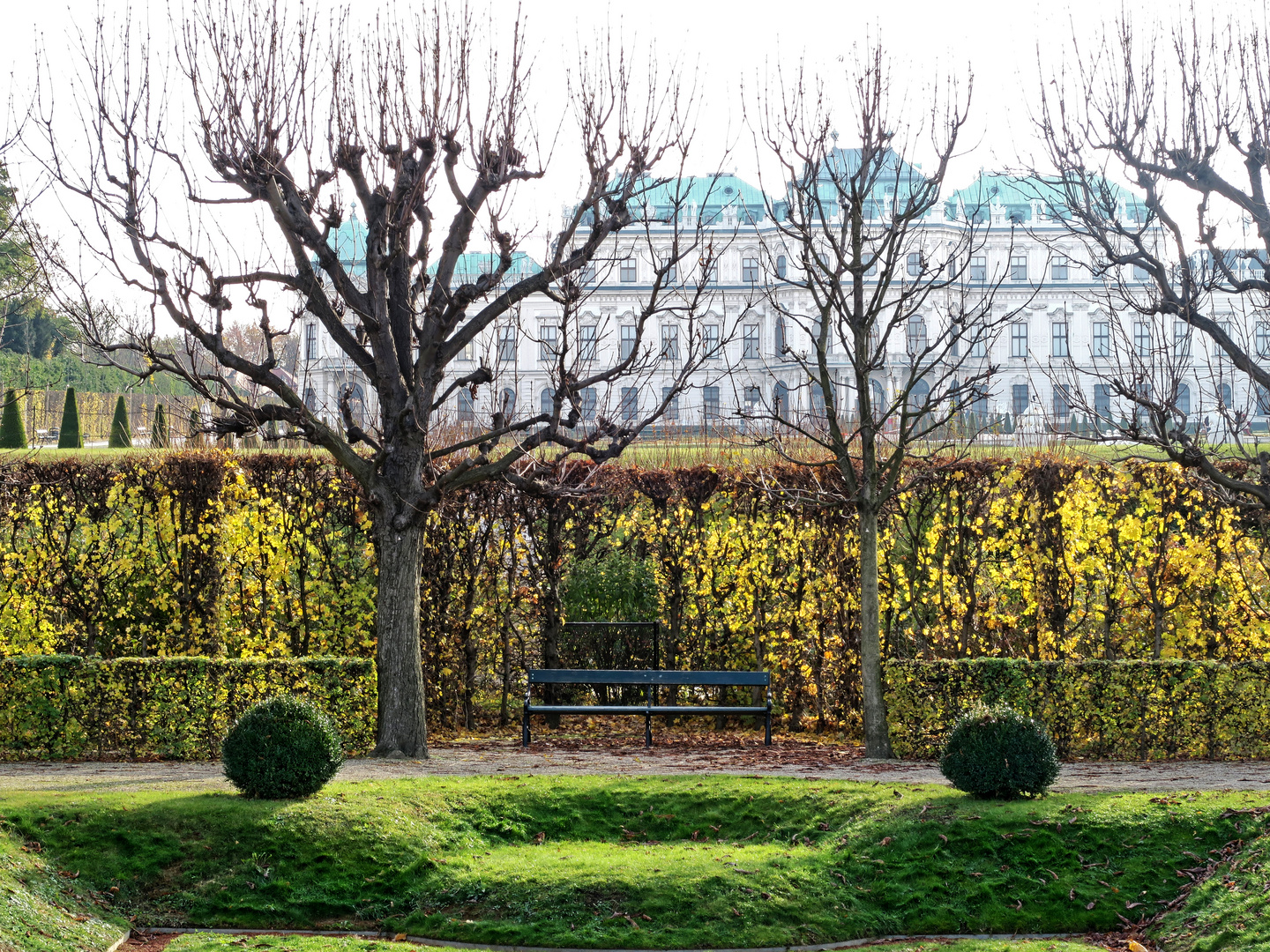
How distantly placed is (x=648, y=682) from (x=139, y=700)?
15.5 feet

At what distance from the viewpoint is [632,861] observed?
7.06m

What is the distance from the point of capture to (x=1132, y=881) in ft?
22.3

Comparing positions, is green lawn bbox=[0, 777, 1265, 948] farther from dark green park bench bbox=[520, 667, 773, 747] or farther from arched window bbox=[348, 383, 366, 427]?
arched window bbox=[348, 383, 366, 427]

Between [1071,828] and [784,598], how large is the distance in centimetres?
522

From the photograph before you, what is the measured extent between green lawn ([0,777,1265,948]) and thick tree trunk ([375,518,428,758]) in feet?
5.98

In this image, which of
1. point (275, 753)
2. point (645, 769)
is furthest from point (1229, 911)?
point (275, 753)

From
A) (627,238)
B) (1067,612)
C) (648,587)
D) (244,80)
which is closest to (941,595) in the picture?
(1067,612)

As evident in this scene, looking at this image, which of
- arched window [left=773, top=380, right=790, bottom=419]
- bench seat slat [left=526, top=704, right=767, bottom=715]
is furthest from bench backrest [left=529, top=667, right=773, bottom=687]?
arched window [left=773, top=380, right=790, bottom=419]

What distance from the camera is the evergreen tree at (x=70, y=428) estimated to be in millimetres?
28359

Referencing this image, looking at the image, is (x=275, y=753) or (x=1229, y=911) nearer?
(x=1229, y=911)

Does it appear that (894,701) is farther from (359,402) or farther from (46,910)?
(359,402)

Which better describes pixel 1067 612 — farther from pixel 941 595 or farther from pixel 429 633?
pixel 429 633

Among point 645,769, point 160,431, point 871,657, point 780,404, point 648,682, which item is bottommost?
point 645,769

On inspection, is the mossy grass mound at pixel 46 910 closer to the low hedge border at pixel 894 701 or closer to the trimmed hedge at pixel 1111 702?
the low hedge border at pixel 894 701
